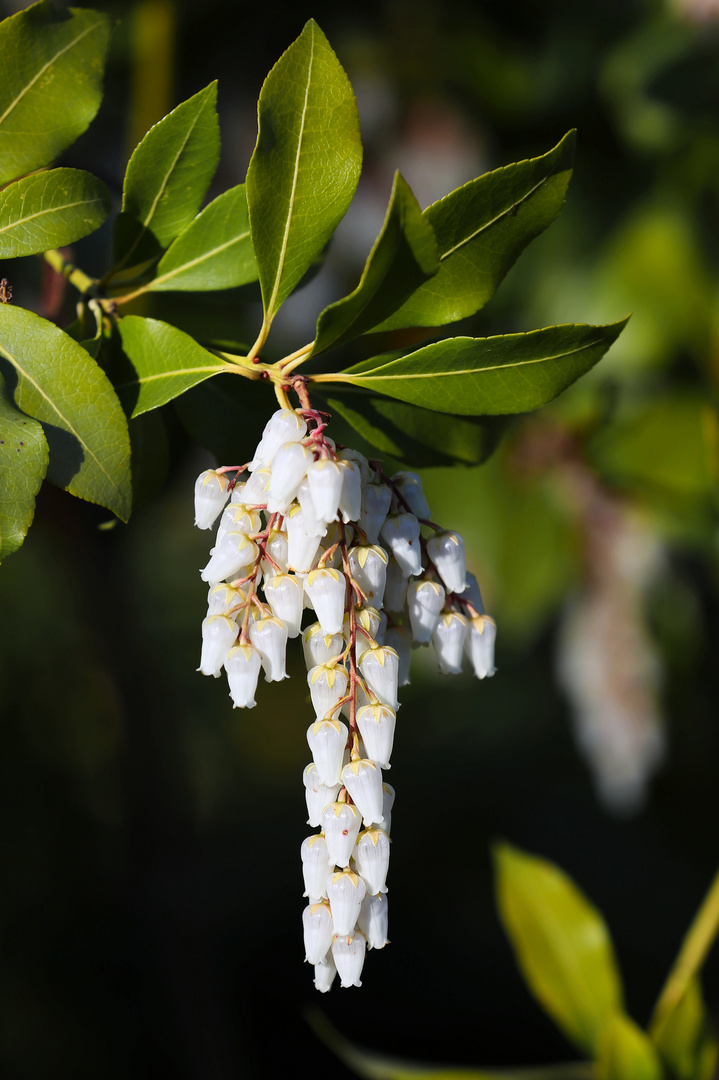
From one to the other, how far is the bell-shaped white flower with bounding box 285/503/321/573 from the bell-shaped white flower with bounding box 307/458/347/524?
0.11 feet

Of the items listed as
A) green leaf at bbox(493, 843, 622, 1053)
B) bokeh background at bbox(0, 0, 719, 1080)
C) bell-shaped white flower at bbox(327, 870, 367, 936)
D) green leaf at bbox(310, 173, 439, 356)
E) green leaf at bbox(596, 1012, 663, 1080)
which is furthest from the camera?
bokeh background at bbox(0, 0, 719, 1080)

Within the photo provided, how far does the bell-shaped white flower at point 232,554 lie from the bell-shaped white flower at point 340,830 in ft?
0.69

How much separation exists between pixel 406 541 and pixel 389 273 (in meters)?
0.21

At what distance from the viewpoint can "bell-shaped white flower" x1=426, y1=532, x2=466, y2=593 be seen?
750 millimetres

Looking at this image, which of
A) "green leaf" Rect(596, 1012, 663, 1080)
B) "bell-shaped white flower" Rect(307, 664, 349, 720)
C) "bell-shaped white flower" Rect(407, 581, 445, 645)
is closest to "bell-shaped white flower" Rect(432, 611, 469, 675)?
"bell-shaped white flower" Rect(407, 581, 445, 645)

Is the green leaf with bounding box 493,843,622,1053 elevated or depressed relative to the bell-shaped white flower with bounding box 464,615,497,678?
depressed

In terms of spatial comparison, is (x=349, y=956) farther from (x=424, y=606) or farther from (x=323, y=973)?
(x=424, y=606)

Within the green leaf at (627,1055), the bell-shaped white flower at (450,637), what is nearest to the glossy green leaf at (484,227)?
the bell-shaped white flower at (450,637)

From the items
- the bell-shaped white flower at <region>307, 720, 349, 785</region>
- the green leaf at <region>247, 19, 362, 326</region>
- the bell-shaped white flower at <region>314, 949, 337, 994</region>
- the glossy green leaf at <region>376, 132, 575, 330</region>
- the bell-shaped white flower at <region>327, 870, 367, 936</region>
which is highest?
the green leaf at <region>247, 19, 362, 326</region>

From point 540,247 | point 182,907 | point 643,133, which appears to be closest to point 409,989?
point 182,907

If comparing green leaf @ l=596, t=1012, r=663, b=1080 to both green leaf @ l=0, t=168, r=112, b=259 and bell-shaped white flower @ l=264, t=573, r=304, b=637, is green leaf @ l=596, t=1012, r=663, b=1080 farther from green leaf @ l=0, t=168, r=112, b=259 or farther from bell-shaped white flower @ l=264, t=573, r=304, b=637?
green leaf @ l=0, t=168, r=112, b=259

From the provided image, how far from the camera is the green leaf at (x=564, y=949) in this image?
4.94 ft

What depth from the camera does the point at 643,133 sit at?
7.13 ft

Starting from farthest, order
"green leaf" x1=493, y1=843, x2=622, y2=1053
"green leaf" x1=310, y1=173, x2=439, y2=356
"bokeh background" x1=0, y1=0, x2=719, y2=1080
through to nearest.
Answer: "bokeh background" x1=0, y1=0, x2=719, y2=1080 → "green leaf" x1=493, y1=843, x2=622, y2=1053 → "green leaf" x1=310, y1=173, x2=439, y2=356
